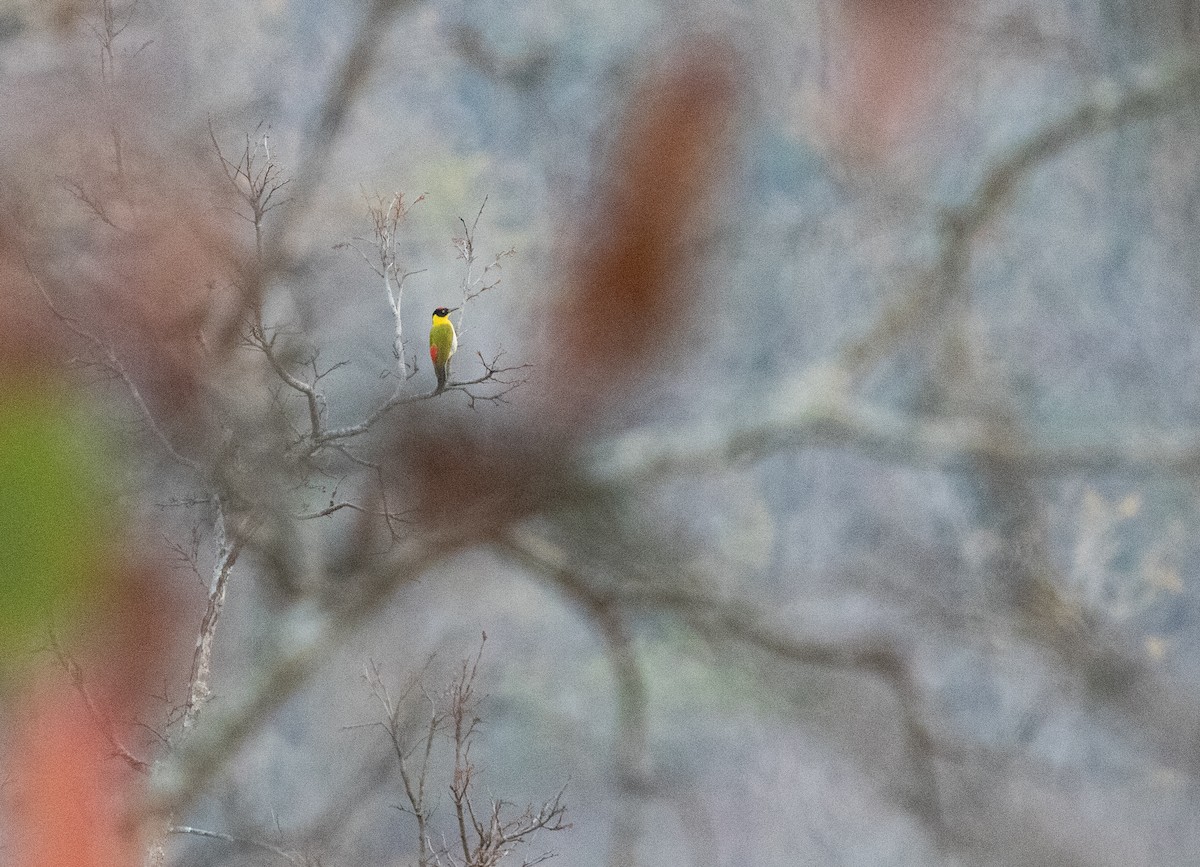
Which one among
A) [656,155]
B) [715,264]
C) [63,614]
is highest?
[656,155]

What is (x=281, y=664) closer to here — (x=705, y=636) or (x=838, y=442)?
(x=705, y=636)

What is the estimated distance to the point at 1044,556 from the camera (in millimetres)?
3562

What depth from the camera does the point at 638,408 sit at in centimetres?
359

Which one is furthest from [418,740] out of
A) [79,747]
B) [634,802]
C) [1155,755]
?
[1155,755]

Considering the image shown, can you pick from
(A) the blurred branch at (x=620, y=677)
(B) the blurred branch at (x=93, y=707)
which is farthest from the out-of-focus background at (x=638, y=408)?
(B) the blurred branch at (x=93, y=707)

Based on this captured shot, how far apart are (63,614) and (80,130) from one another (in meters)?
1.33

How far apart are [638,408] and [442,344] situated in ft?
1.98

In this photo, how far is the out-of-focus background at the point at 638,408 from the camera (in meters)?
3.37

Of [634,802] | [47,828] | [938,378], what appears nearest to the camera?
[47,828]

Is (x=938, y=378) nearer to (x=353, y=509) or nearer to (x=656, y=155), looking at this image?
(x=656, y=155)

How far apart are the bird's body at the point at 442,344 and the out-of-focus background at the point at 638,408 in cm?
7

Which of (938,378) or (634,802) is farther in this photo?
(938,378)

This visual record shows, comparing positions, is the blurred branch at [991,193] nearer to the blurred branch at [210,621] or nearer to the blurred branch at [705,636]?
the blurred branch at [705,636]

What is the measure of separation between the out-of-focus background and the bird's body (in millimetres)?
73
